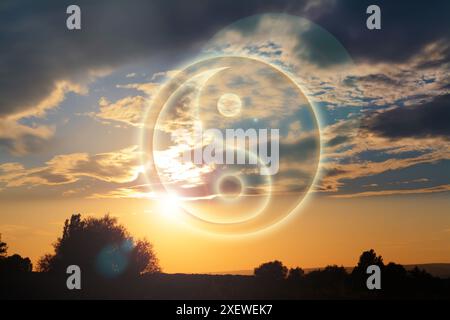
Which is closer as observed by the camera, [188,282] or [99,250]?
[188,282]

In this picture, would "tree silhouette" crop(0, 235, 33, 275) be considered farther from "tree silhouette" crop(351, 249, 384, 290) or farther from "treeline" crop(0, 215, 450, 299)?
"tree silhouette" crop(351, 249, 384, 290)

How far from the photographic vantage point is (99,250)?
7800 cm

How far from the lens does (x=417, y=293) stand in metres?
41.0

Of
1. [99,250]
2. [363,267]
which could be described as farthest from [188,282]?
[99,250]

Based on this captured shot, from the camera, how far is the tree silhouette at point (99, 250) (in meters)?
74.6

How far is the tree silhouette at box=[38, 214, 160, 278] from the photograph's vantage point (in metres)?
74.6

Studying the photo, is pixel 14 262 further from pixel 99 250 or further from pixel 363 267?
pixel 363 267

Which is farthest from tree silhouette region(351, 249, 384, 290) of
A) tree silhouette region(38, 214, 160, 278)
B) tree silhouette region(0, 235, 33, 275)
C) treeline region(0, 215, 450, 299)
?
tree silhouette region(0, 235, 33, 275)

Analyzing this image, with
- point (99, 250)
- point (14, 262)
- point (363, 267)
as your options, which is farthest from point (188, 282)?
point (14, 262)

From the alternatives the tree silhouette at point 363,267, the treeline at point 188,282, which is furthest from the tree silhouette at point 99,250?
the tree silhouette at point 363,267

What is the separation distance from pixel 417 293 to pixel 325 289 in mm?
8948

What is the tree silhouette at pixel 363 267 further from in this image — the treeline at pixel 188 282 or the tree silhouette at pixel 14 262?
the tree silhouette at pixel 14 262

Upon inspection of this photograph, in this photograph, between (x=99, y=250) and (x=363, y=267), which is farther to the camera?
(x=99, y=250)
